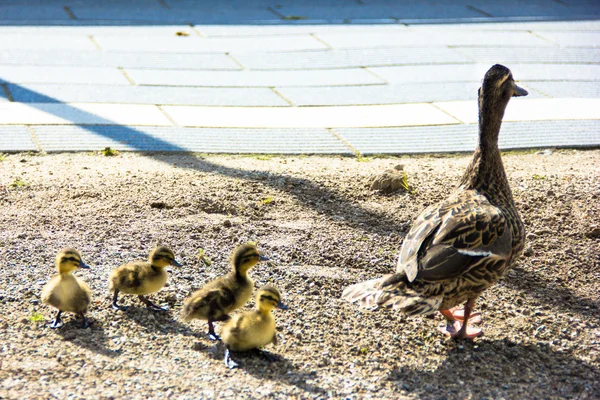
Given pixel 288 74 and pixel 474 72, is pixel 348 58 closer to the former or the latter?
pixel 288 74

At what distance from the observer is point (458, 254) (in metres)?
4.74

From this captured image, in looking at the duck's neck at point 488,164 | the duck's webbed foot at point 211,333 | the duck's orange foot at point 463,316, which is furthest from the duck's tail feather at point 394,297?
the duck's neck at point 488,164

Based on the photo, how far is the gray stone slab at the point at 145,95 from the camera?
9894 mm

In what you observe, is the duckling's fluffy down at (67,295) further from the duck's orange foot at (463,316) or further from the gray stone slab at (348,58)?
the gray stone slab at (348,58)

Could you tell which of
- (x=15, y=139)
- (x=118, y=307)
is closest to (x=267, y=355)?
A: (x=118, y=307)

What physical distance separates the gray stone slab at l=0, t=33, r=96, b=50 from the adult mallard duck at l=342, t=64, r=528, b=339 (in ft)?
27.0

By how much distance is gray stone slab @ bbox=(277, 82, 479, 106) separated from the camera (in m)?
10.3

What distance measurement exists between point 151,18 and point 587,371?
35.7 ft

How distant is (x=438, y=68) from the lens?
38.3 feet

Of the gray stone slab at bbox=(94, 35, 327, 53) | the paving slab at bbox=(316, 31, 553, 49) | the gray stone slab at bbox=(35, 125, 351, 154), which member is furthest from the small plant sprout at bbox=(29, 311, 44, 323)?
the paving slab at bbox=(316, 31, 553, 49)

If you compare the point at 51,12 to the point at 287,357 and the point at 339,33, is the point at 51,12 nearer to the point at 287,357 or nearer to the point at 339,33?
the point at 339,33

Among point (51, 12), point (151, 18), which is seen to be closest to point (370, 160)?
point (151, 18)

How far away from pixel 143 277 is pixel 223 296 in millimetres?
591

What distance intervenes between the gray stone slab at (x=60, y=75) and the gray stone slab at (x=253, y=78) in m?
0.27
